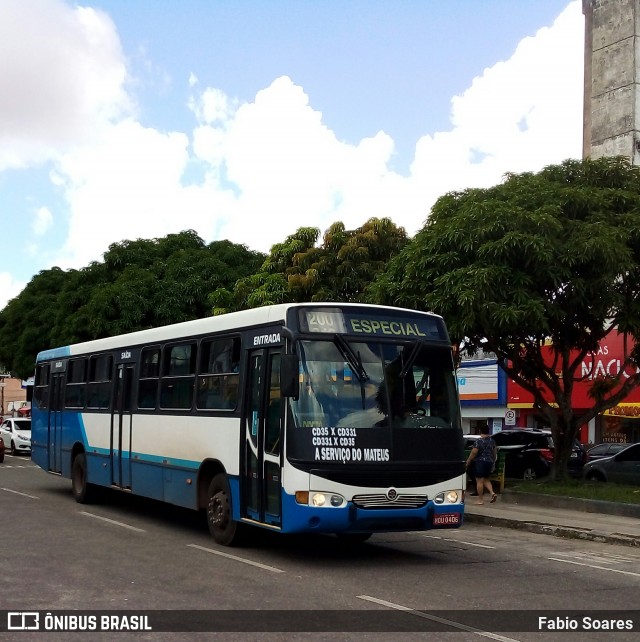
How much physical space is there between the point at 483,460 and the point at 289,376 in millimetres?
10280

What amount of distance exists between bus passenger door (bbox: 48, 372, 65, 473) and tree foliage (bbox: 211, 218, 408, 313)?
1072 cm

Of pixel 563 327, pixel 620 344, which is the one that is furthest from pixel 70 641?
pixel 620 344

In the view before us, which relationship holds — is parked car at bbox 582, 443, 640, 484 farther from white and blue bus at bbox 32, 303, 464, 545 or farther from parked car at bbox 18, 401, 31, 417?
parked car at bbox 18, 401, 31, 417

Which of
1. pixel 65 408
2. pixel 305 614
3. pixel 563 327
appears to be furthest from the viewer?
pixel 563 327

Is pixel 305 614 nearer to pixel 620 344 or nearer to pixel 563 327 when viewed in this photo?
pixel 563 327

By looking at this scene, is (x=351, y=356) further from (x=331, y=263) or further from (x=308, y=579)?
(x=331, y=263)

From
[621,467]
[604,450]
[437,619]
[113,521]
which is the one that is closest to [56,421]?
[113,521]

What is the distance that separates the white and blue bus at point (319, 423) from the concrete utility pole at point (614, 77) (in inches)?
1860

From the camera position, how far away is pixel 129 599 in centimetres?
899

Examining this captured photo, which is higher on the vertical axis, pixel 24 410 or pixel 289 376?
pixel 289 376

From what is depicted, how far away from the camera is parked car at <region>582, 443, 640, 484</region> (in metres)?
25.0

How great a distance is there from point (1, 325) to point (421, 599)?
51.5 meters

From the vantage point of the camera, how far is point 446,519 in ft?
38.5

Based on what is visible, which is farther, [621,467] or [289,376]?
[621,467]
